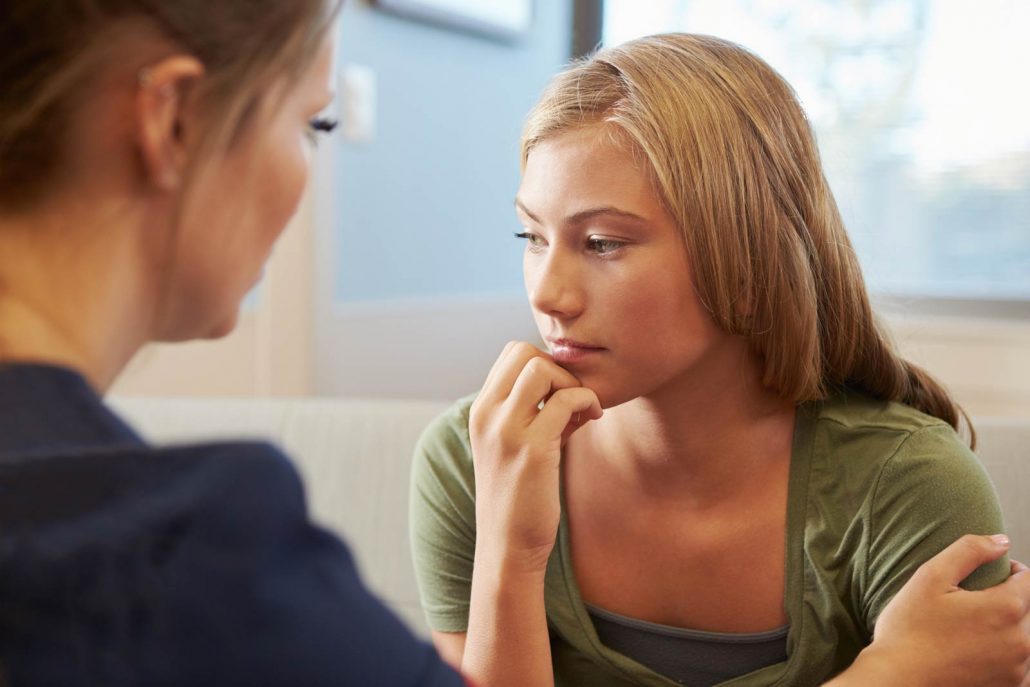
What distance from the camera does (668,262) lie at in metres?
1.10

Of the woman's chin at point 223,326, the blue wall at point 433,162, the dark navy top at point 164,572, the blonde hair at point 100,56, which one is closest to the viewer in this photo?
the dark navy top at point 164,572

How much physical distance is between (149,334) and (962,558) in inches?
28.8

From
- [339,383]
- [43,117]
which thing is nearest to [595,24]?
[339,383]

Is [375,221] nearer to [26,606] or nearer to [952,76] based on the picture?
[952,76]

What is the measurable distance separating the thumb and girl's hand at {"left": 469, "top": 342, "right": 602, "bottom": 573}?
335mm

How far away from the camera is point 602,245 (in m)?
1.11

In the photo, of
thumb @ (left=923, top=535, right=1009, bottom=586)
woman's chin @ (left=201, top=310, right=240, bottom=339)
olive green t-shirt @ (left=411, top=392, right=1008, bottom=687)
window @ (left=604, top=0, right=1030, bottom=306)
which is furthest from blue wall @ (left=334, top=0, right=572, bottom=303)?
woman's chin @ (left=201, top=310, right=240, bottom=339)

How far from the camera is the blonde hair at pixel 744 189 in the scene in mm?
1094

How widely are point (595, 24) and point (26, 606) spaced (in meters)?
3.42

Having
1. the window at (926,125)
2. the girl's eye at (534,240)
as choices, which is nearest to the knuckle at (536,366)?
the girl's eye at (534,240)

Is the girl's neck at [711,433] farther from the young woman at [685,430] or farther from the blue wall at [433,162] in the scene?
the blue wall at [433,162]

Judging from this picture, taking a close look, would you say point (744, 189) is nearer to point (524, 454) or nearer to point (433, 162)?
point (524, 454)

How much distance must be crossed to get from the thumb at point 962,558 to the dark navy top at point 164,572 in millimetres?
642

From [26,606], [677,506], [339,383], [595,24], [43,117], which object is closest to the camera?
[26,606]
